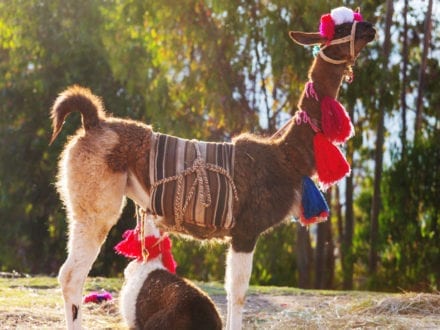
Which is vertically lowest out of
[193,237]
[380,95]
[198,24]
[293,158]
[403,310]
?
[403,310]

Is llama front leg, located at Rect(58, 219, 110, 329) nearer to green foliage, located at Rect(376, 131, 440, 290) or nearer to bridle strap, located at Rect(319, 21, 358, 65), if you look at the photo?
bridle strap, located at Rect(319, 21, 358, 65)

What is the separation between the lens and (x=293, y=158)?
16.5 ft

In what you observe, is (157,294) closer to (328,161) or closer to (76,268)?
(76,268)

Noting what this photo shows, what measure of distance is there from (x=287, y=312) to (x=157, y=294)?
1585mm

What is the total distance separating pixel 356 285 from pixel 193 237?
7.81m

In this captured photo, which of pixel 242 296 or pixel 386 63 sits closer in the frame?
pixel 242 296

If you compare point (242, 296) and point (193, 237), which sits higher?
point (193, 237)

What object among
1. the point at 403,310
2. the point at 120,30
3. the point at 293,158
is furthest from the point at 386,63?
the point at 293,158

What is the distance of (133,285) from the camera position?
5309 mm

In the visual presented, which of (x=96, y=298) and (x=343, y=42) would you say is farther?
(x=96, y=298)

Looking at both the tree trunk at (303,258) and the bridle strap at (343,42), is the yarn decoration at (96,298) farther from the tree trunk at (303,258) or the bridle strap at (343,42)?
the tree trunk at (303,258)

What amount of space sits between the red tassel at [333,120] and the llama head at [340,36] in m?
0.28

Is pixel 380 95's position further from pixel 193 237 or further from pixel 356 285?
pixel 193 237

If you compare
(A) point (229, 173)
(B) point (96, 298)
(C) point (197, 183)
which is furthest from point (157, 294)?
(B) point (96, 298)
